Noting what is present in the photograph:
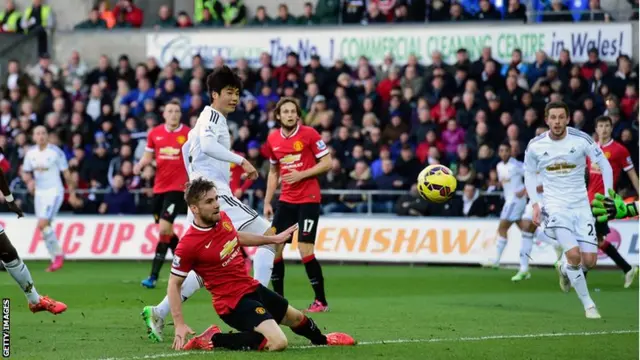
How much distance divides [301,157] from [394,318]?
2.35 m

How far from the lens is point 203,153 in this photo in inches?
475

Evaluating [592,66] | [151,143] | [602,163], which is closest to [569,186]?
[602,163]

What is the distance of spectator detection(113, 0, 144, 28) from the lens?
31281mm

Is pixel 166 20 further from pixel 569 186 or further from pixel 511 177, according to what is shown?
pixel 569 186

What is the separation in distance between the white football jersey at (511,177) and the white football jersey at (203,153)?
1026 cm

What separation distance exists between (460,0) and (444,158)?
5.11 m

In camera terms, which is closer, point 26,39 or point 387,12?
point 387,12

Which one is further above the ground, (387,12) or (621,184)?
(387,12)

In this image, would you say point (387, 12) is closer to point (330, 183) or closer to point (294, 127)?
point (330, 183)

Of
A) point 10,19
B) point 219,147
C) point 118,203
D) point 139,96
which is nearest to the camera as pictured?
point 219,147

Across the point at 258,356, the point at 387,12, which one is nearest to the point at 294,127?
the point at 258,356

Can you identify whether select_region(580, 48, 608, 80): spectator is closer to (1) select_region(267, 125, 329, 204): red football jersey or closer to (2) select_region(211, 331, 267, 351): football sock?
(1) select_region(267, 125, 329, 204): red football jersey

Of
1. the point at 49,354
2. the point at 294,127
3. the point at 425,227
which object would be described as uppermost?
the point at 294,127

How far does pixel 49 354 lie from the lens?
33.3ft
